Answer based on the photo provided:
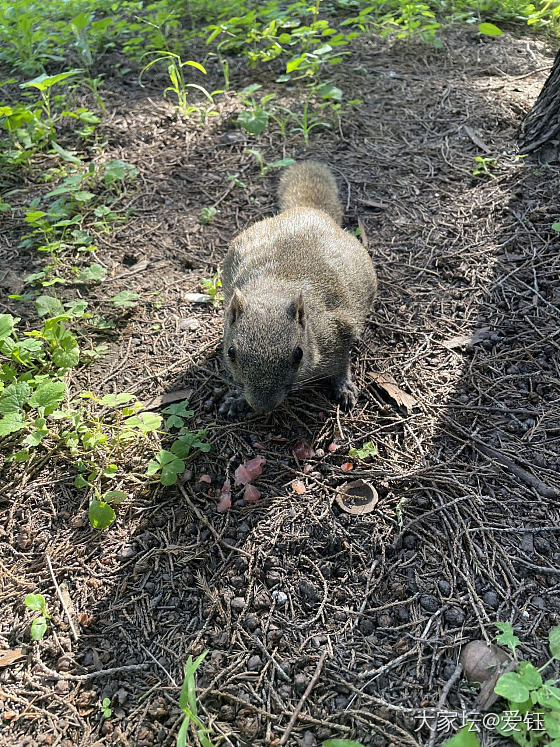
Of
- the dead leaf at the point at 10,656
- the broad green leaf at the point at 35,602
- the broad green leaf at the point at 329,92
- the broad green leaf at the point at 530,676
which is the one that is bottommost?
the dead leaf at the point at 10,656

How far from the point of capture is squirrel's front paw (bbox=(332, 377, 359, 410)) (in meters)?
3.01

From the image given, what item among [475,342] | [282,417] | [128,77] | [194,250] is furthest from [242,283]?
[128,77]

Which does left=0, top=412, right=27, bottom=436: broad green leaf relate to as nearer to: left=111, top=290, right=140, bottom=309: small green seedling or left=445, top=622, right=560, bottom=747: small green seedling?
left=111, top=290, right=140, bottom=309: small green seedling

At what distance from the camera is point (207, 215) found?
4.13 m

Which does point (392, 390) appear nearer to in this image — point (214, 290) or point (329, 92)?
point (214, 290)

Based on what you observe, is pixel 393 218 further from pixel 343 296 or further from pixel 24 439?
pixel 24 439

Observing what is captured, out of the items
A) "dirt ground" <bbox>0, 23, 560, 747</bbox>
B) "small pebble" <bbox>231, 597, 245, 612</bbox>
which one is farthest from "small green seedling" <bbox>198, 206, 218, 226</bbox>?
"small pebble" <bbox>231, 597, 245, 612</bbox>

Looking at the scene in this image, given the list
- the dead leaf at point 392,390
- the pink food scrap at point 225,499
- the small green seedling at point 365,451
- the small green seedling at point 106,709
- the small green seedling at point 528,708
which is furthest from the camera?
the dead leaf at point 392,390

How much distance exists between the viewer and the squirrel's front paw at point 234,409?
9.82 feet

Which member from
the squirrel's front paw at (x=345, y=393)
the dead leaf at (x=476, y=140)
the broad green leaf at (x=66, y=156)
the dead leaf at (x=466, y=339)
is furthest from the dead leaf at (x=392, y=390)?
the broad green leaf at (x=66, y=156)

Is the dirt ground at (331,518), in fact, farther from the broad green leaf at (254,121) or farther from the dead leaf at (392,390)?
the broad green leaf at (254,121)

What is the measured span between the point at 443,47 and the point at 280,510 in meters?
5.50

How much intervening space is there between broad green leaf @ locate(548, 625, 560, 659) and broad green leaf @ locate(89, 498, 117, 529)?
1.85 m

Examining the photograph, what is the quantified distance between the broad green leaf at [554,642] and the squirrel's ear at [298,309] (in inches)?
67.1
